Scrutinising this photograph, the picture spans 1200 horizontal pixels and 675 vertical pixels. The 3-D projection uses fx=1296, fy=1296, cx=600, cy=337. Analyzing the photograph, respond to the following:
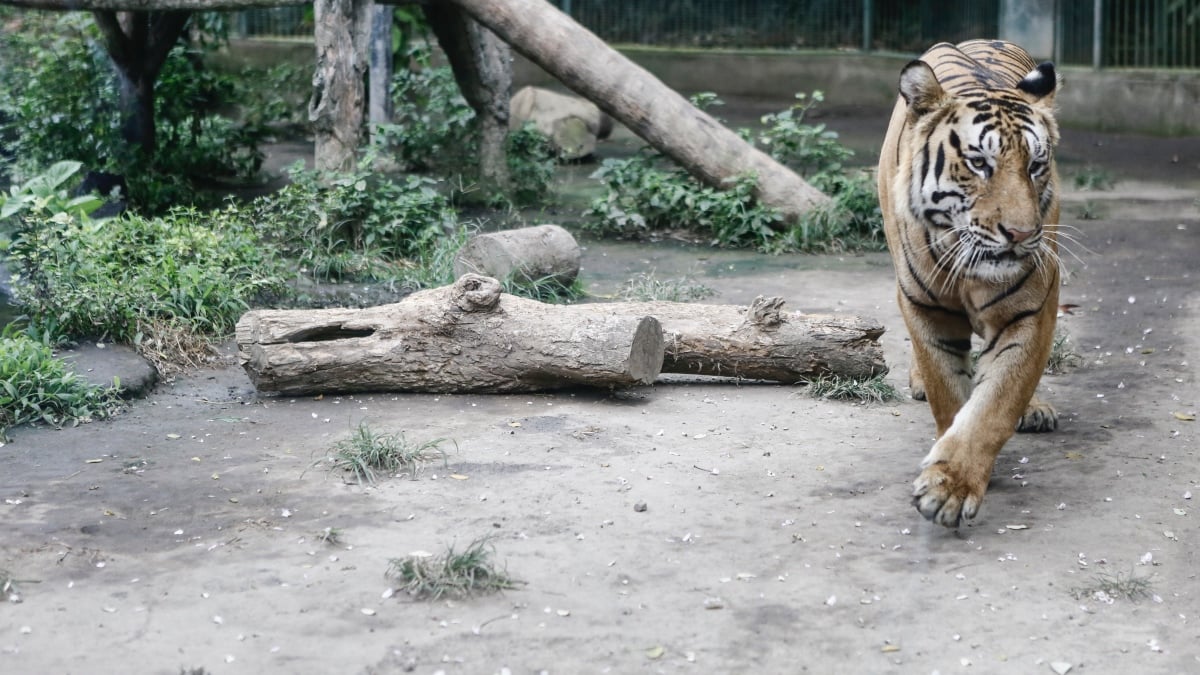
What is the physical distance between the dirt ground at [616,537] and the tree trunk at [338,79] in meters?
2.51

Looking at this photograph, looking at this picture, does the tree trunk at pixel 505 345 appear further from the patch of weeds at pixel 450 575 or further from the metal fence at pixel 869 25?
the metal fence at pixel 869 25

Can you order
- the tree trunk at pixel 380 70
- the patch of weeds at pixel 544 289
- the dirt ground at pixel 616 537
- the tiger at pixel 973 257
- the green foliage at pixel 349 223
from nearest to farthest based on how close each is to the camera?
1. the dirt ground at pixel 616 537
2. the tiger at pixel 973 257
3. the patch of weeds at pixel 544 289
4. the green foliage at pixel 349 223
5. the tree trunk at pixel 380 70

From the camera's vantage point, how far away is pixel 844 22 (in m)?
17.1

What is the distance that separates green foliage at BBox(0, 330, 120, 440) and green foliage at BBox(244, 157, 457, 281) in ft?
7.17

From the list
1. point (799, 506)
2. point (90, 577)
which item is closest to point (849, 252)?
point (799, 506)

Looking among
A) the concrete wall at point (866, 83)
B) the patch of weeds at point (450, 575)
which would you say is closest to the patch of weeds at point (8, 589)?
the patch of weeds at point (450, 575)

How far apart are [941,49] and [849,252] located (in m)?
3.29

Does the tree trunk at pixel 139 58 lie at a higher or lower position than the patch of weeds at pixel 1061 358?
higher

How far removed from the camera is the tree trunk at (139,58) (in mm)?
9484

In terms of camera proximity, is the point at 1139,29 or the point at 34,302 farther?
the point at 1139,29

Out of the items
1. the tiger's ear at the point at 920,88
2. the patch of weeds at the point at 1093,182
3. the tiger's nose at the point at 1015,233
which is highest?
the tiger's ear at the point at 920,88

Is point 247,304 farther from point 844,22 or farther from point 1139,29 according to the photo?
point 844,22

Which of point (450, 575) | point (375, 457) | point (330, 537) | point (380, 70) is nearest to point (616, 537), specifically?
point (450, 575)

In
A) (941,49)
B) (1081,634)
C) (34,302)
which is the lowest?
(1081,634)
